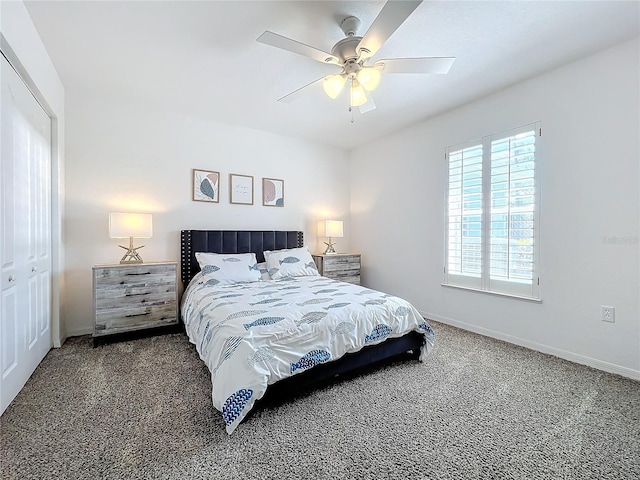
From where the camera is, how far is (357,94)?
2.42 meters

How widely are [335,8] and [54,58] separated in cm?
244

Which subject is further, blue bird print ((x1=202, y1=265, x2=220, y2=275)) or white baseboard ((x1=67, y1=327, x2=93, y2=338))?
blue bird print ((x1=202, y1=265, x2=220, y2=275))

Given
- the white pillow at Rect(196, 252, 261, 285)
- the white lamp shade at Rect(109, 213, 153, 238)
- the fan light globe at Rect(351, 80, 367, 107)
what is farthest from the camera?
the white pillow at Rect(196, 252, 261, 285)

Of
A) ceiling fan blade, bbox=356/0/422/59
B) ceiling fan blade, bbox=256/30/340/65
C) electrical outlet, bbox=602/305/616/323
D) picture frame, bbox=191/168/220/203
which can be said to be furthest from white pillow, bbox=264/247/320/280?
electrical outlet, bbox=602/305/616/323

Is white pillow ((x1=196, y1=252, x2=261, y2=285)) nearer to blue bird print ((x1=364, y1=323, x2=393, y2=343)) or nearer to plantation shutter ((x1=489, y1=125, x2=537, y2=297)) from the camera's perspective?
blue bird print ((x1=364, y1=323, x2=393, y2=343))

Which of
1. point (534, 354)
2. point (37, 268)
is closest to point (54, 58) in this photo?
point (37, 268)

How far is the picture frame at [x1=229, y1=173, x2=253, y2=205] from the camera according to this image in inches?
162

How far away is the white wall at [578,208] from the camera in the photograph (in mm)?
2332

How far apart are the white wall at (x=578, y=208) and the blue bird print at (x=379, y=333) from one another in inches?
60.2

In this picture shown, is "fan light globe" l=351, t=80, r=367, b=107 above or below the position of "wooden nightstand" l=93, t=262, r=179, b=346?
above

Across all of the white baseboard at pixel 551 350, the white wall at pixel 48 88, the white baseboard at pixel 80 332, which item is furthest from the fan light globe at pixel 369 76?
the white baseboard at pixel 80 332

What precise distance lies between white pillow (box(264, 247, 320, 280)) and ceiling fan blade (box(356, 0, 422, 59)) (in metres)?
2.47

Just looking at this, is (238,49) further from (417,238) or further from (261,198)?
(417,238)

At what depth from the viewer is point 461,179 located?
11.4 ft
